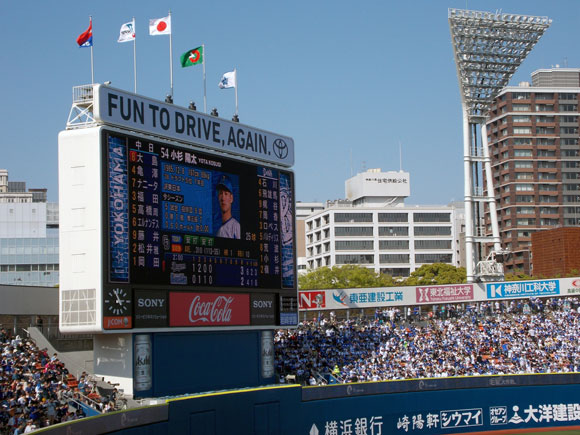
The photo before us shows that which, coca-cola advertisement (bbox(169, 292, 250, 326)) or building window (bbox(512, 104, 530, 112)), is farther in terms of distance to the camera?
building window (bbox(512, 104, 530, 112))

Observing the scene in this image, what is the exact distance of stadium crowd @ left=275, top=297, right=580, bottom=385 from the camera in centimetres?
4059

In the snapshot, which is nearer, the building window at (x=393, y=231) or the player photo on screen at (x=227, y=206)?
the player photo on screen at (x=227, y=206)

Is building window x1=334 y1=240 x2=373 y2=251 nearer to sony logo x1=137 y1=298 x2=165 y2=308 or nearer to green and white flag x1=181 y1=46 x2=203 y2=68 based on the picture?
green and white flag x1=181 y1=46 x2=203 y2=68

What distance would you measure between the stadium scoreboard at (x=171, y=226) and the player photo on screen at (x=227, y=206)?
0.04 meters

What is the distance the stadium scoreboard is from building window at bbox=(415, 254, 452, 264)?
76728mm

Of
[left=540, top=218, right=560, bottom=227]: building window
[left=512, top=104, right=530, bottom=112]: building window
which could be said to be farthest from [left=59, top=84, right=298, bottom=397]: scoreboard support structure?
[left=540, top=218, right=560, bottom=227]: building window

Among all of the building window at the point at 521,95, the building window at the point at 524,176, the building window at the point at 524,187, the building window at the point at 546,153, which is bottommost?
the building window at the point at 524,187

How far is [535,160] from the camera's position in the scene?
11181 cm

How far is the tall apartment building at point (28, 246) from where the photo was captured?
98250mm

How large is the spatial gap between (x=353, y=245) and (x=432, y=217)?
11.3 m

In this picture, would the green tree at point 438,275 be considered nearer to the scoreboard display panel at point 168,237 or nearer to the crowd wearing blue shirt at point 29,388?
Answer: the scoreboard display panel at point 168,237

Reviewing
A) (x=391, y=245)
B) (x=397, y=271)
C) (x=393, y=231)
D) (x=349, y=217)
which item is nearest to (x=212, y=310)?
(x=349, y=217)

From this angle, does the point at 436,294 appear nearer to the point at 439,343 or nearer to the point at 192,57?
the point at 439,343

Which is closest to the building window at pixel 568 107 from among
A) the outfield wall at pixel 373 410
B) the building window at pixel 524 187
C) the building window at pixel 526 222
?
the building window at pixel 524 187
